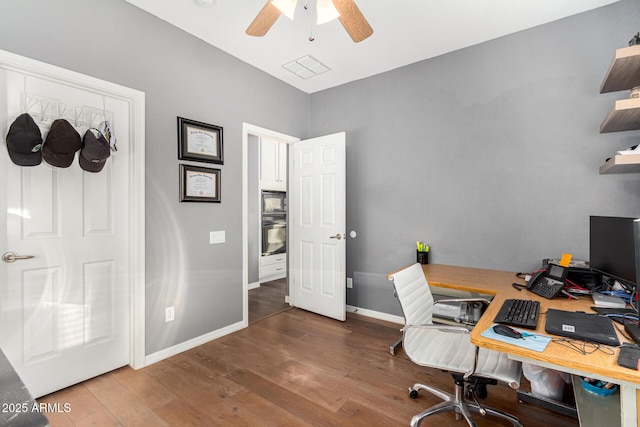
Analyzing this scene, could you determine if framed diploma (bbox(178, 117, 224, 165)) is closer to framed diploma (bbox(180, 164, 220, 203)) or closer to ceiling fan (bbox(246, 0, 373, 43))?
framed diploma (bbox(180, 164, 220, 203))

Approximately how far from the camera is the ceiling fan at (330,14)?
5.88 feet

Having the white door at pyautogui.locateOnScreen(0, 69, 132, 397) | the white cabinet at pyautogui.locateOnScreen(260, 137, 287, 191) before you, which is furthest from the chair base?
the white cabinet at pyautogui.locateOnScreen(260, 137, 287, 191)

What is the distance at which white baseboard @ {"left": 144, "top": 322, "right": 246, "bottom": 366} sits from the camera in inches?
96.8

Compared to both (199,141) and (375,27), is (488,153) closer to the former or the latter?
(375,27)

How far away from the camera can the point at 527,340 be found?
124cm

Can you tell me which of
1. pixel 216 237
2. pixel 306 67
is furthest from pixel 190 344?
pixel 306 67

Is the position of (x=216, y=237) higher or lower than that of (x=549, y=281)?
higher

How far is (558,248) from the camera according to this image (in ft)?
8.11

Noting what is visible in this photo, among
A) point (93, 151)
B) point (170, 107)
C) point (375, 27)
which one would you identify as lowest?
point (93, 151)

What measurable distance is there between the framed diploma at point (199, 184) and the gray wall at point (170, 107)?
A: 0.23 ft

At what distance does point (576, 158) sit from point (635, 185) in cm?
41

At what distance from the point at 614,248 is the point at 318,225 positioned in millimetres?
2569

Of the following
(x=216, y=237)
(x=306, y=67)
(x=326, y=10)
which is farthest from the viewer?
(x=306, y=67)

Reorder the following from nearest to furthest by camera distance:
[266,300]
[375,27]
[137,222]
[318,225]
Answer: [137,222]
[375,27]
[318,225]
[266,300]
